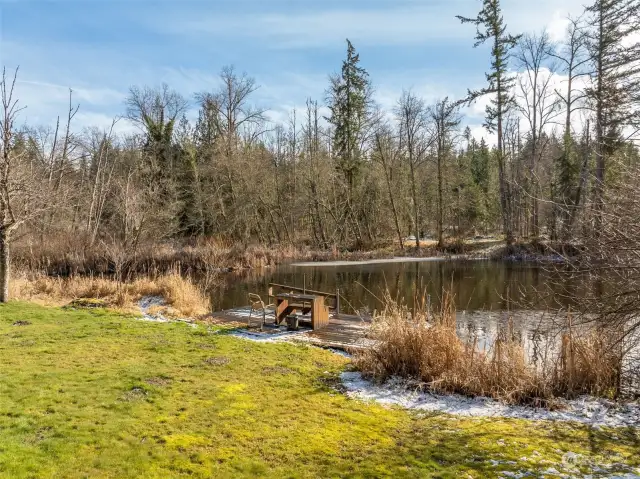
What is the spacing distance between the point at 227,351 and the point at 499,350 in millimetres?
A: 4030

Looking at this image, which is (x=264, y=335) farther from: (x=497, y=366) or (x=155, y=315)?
(x=497, y=366)

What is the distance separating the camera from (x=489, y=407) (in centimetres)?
505

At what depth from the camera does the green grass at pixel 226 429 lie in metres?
3.30

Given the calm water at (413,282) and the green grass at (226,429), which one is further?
the calm water at (413,282)

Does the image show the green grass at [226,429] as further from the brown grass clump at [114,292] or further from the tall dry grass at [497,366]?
the brown grass clump at [114,292]

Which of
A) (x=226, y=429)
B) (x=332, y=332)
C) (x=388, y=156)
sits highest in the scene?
(x=388, y=156)

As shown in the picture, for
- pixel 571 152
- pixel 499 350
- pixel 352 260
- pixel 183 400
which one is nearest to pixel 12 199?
pixel 183 400

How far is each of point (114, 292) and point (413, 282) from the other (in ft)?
36.8

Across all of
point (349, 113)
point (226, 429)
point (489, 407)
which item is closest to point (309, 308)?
point (489, 407)

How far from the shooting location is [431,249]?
1155 inches

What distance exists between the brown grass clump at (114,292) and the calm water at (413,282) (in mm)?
1507

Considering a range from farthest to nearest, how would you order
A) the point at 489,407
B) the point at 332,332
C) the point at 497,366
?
the point at 332,332, the point at 497,366, the point at 489,407

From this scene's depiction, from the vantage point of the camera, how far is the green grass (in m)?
3.30

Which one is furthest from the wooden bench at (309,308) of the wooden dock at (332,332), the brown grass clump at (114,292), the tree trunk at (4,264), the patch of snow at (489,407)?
the tree trunk at (4,264)
